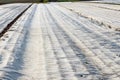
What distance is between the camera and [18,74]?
17.3ft

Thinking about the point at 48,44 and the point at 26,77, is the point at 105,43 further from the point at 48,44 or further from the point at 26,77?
the point at 26,77

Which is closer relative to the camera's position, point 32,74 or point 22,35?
point 32,74

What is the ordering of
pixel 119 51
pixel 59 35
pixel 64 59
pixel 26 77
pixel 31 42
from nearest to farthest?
pixel 26 77 → pixel 64 59 → pixel 119 51 → pixel 31 42 → pixel 59 35

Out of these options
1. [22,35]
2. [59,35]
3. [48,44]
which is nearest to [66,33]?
[59,35]

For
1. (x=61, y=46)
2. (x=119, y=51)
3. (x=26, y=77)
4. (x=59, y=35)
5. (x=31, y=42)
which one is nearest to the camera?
(x=26, y=77)

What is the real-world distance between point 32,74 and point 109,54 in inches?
78.5

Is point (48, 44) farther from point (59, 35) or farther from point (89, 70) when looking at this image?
point (89, 70)

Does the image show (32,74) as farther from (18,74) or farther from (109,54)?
(109,54)

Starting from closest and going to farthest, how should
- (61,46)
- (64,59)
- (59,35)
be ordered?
(64,59)
(61,46)
(59,35)

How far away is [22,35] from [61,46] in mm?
2378

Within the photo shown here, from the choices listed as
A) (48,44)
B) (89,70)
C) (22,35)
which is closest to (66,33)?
(22,35)

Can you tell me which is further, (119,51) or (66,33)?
(66,33)

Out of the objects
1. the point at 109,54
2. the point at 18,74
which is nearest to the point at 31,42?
the point at 109,54

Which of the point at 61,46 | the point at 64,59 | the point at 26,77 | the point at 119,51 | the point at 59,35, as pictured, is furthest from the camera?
the point at 59,35
